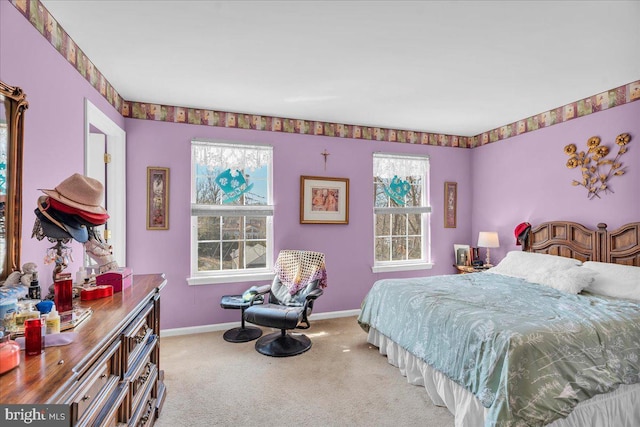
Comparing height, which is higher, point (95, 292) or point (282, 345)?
point (95, 292)

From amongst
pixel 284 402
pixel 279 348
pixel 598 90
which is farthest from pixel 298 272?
pixel 598 90

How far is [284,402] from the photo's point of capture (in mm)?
2465

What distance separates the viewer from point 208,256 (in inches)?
160

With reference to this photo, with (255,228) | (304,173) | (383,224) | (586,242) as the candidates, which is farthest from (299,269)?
(586,242)

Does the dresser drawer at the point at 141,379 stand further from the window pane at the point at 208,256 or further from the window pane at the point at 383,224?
the window pane at the point at 383,224

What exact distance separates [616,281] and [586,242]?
753 mm

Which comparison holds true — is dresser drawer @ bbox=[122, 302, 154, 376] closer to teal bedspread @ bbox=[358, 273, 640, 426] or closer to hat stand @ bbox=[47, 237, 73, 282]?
hat stand @ bbox=[47, 237, 73, 282]

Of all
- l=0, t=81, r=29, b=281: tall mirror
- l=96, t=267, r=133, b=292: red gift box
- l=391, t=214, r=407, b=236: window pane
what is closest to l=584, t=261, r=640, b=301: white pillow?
l=391, t=214, r=407, b=236: window pane

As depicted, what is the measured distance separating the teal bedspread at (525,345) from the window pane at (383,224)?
193 cm

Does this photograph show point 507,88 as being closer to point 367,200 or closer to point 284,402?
point 367,200

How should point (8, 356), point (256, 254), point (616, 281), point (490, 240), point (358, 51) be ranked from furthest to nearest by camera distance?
point (490, 240) → point (256, 254) → point (616, 281) → point (358, 51) → point (8, 356)

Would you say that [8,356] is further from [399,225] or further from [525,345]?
[399,225]

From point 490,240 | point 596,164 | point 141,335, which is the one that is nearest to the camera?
point 141,335

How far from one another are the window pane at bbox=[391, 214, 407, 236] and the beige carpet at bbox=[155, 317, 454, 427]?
1945mm
